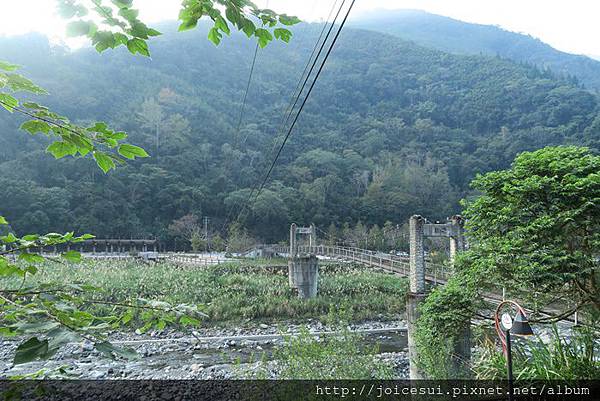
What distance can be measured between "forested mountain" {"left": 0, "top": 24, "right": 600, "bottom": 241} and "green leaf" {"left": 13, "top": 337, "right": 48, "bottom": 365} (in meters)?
33.7

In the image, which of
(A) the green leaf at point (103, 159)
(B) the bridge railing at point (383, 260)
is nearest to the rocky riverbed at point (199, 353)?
(B) the bridge railing at point (383, 260)

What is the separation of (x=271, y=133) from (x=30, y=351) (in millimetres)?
57615

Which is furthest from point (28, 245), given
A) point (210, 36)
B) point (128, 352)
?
point (210, 36)

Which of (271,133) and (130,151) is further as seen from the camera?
(271,133)

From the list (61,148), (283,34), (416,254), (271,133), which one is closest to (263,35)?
(283,34)

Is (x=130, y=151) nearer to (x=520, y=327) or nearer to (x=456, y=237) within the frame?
(x=520, y=327)

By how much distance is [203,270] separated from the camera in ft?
56.6

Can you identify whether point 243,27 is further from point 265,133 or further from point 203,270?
point 265,133

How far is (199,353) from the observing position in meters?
9.71

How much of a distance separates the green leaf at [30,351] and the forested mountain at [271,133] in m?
33.7

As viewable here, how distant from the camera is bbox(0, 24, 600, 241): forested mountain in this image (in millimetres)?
35406

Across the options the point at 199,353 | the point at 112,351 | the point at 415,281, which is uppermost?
the point at 112,351

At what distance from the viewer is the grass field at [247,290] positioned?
43.8 ft

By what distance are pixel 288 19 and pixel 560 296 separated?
11.8 feet
